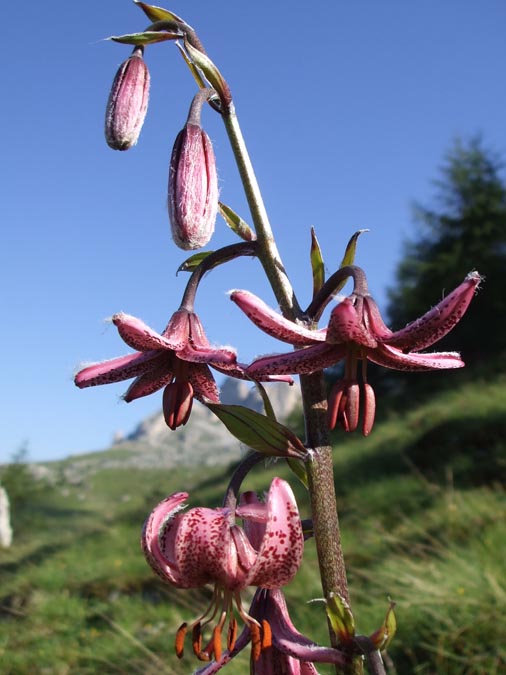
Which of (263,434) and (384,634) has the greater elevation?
(263,434)

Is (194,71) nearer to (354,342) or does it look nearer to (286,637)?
(354,342)

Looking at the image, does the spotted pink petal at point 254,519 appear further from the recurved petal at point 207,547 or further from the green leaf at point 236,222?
the green leaf at point 236,222

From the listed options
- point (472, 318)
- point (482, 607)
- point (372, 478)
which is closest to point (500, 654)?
point (482, 607)

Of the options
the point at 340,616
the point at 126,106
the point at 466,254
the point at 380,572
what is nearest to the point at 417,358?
the point at 340,616

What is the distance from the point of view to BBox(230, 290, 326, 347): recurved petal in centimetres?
71

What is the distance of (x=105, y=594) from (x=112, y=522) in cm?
539

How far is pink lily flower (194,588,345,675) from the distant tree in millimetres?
13328

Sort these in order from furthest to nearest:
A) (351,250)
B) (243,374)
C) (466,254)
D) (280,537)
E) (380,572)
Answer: (466,254)
(380,572)
(351,250)
(243,374)
(280,537)

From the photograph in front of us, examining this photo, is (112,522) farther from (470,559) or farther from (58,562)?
(470,559)

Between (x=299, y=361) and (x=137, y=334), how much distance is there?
0.64ft

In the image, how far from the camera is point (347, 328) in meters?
0.73

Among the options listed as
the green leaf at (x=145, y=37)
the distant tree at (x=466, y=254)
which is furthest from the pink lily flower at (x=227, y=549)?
the distant tree at (x=466, y=254)

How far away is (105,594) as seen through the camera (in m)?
5.69

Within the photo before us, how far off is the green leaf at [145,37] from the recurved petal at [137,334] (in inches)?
16.6
